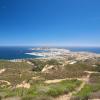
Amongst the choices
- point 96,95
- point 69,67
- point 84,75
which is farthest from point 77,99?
point 69,67

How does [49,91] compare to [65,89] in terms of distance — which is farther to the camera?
[65,89]

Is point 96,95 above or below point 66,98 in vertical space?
above

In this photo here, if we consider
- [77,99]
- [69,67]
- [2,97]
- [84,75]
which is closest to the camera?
[77,99]

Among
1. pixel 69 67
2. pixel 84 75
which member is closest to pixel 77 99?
pixel 84 75

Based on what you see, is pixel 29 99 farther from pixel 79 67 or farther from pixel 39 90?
pixel 79 67

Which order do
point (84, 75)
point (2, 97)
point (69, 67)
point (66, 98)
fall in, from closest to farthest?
point (2, 97), point (66, 98), point (84, 75), point (69, 67)

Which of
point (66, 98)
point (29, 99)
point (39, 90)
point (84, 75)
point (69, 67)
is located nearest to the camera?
point (29, 99)

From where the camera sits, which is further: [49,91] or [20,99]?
[49,91]

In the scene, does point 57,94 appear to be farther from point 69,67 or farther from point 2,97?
point 69,67

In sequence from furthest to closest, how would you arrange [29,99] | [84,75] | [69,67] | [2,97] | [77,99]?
1. [69,67]
2. [84,75]
3. [2,97]
4. [29,99]
5. [77,99]
